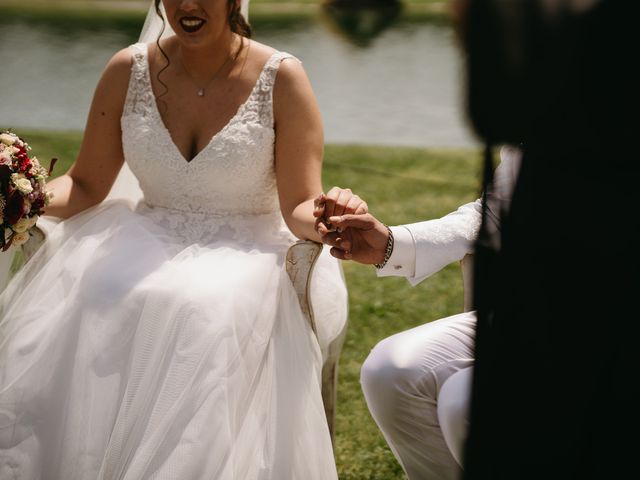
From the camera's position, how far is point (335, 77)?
10.2 meters

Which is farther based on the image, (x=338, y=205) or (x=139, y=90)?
(x=139, y=90)

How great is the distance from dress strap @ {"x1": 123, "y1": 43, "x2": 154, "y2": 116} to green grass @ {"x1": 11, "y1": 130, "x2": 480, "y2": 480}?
133cm

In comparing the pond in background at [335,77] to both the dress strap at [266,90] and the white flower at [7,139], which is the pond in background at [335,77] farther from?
the white flower at [7,139]

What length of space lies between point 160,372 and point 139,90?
106 cm

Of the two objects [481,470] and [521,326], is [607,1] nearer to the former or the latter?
[521,326]

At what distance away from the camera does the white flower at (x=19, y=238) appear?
239 centimetres

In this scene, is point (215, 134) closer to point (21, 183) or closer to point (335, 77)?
point (21, 183)

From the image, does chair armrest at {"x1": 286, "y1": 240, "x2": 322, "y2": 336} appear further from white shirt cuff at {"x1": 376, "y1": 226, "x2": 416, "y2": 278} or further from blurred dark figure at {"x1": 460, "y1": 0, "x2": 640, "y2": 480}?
blurred dark figure at {"x1": 460, "y1": 0, "x2": 640, "y2": 480}

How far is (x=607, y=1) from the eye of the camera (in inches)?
43.3

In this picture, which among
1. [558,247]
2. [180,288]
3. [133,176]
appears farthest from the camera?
[133,176]

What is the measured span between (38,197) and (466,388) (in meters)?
1.33

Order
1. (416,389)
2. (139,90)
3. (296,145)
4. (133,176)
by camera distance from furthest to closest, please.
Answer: (133,176), (139,90), (296,145), (416,389)

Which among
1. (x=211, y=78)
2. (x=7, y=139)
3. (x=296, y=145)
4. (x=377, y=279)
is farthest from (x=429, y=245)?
(x=377, y=279)

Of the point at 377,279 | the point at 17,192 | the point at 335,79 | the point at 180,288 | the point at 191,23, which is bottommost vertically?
the point at 377,279
